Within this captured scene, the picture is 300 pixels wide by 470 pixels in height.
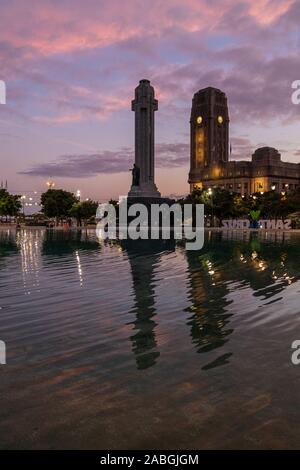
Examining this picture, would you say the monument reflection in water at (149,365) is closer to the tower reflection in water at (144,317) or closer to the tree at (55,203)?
the tower reflection in water at (144,317)

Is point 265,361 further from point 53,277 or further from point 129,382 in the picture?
point 53,277

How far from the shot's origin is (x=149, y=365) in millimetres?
7281

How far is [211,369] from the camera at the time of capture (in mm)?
7039

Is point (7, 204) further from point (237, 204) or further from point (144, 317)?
point (144, 317)

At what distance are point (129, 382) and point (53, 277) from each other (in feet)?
36.7

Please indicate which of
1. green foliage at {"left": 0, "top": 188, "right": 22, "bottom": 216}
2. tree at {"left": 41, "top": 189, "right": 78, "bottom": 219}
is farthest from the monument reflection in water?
green foliage at {"left": 0, "top": 188, "right": 22, "bottom": 216}

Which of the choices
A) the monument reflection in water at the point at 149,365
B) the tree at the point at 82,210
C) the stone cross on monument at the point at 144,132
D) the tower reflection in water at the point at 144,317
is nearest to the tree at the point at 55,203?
the tree at the point at 82,210

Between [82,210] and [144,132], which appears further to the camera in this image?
[82,210]

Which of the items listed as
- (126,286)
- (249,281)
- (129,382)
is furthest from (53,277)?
(129,382)

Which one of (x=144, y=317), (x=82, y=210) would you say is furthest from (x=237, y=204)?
(x=144, y=317)

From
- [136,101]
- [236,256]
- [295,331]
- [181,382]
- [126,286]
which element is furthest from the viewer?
[136,101]

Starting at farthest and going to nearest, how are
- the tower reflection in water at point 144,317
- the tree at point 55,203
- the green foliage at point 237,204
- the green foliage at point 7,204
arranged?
the green foliage at point 7,204 < the tree at point 55,203 < the green foliage at point 237,204 < the tower reflection in water at point 144,317

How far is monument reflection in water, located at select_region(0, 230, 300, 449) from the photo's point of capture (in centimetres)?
506

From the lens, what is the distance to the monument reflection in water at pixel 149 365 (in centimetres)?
506
